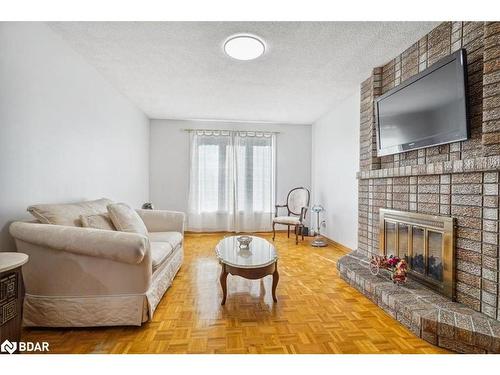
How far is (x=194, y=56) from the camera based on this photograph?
2672 mm

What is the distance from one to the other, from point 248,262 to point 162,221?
63.3 inches

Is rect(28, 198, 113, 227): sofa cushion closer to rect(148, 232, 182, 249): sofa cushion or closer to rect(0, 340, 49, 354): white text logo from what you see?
rect(148, 232, 182, 249): sofa cushion

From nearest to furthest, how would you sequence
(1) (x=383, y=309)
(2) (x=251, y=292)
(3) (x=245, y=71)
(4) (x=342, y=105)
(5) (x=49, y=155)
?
(1) (x=383, y=309) < (5) (x=49, y=155) < (2) (x=251, y=292) < (3) (x=245, y=71) < (4) (x=342, y=105)

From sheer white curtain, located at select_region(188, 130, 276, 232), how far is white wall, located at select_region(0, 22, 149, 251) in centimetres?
190

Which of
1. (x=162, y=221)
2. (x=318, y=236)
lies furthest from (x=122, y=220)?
(x=318, y=236)

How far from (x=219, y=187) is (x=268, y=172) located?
111cm

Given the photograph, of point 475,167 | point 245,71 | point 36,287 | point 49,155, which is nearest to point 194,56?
point 245,71

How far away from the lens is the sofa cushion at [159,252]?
2.12 meters

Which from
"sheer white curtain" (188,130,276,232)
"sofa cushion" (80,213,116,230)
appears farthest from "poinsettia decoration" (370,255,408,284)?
"sheer white curtain" (188,130,276,232)

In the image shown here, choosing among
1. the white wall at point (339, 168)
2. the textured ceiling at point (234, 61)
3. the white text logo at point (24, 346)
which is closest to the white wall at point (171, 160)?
the textured ceiling at point (234, 61)

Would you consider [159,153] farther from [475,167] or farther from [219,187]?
[475,167]

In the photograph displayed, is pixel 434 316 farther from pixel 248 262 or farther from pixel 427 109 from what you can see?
pixel 427 109

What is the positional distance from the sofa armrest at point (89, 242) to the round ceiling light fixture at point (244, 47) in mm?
1919

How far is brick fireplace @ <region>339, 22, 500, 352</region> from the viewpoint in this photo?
5.41ft
